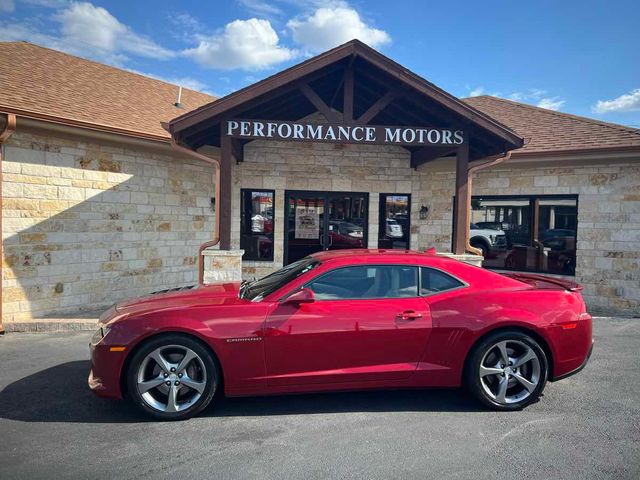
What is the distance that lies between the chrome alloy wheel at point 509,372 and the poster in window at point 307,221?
255 inches

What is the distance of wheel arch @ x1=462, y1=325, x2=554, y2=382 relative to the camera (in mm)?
3934

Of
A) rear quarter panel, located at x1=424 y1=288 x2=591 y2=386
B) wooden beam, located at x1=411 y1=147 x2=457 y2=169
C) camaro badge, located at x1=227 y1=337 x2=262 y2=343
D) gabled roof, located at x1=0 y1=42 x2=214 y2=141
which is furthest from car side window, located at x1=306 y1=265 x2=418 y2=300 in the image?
gabled roof, located at x1=0 y1=42 x2=214 y2=141

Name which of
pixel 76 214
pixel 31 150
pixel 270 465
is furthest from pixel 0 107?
pixel 270 465

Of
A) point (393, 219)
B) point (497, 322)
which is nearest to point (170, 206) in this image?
point (393, 219)

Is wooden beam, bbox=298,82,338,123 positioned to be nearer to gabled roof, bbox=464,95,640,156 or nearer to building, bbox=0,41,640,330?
building, bbox=0,41,640,330

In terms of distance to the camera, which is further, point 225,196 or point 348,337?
point 225,196

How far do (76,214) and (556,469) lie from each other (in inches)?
305

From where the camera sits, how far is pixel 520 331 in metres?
3.99

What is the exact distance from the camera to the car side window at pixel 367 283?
3.98m

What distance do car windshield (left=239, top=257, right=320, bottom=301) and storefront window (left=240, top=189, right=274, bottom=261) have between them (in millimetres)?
5369

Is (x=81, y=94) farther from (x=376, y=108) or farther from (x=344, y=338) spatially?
(x=344, y=338)

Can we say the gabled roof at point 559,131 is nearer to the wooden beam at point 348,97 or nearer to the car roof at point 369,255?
the wooden beam at point 348,97

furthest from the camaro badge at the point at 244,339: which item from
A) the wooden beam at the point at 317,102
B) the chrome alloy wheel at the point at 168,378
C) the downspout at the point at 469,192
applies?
the downspout at the point at 469,192

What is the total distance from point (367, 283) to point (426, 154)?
591 centimetres
